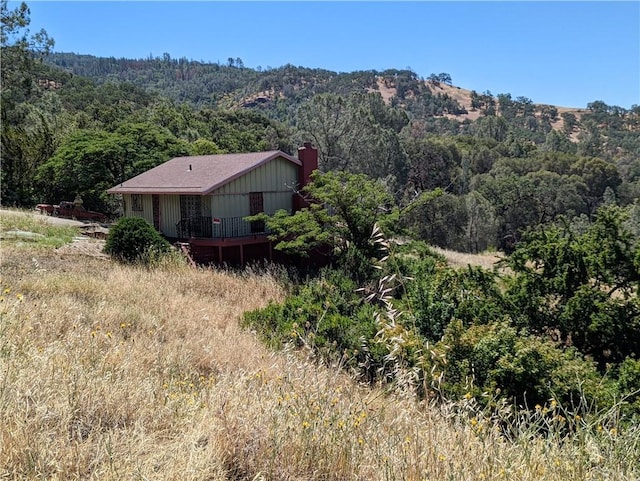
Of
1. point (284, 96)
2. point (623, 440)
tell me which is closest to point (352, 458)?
point (623, 440)

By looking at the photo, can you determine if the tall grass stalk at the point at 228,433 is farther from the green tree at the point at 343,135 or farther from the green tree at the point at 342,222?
the green tree at the point at 343,135

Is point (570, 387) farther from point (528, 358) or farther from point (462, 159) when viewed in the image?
point (462, 159)

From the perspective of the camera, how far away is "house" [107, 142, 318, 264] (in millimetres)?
20141

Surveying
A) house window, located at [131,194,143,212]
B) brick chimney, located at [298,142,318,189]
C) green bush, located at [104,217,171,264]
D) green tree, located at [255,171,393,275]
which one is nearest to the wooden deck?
green tree, located at [255,171,393,275]

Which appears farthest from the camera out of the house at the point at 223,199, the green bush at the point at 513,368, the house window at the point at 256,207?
the house window at the point at 256,207

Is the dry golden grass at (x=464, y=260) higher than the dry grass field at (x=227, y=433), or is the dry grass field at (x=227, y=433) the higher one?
the dry grass field at (x=227, y=433)

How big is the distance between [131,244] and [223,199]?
4.26m

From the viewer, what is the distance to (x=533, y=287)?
10.9 meters

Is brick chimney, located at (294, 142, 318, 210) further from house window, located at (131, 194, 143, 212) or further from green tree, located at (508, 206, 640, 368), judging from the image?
green tree, located at (508, 206, 640, 368)

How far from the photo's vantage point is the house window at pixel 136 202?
2372 cm

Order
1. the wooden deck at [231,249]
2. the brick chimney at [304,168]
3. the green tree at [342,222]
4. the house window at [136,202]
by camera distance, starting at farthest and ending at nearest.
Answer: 1. the house window at [136,202]
2. the brick chimney at [304,168]
3. the wooden deck at [231,249]
4. the green tree at [342,222]

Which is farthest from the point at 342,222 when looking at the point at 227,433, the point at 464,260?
the point at 227,433

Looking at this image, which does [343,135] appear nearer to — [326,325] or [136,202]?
[136,202]

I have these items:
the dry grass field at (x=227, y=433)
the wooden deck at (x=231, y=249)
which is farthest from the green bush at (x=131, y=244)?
the dry grass field at (x=227, y=433)
